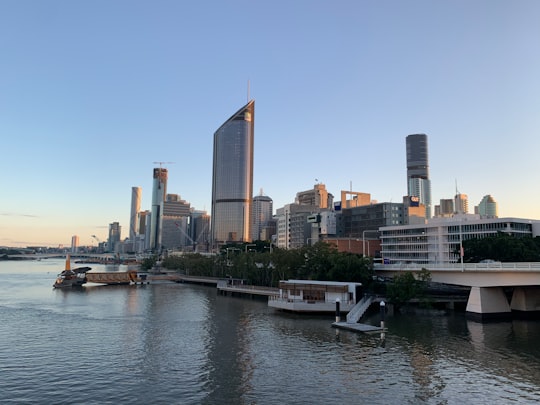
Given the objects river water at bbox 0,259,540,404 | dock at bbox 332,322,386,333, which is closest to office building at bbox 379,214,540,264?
dock at bbox 332,322,386,333

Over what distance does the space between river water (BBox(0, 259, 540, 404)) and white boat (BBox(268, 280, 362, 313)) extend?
3848 mm

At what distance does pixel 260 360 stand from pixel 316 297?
40337 millimetres

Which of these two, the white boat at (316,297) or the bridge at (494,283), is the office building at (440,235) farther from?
the white boat at (316,297)

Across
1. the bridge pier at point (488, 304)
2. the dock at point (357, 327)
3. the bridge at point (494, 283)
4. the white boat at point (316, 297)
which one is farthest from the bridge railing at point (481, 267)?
the dock at point (357, 327)

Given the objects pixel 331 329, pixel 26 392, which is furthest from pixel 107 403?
pixel 331 329

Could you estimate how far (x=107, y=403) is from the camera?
35219 millimetres

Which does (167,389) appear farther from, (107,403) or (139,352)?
(139,352)

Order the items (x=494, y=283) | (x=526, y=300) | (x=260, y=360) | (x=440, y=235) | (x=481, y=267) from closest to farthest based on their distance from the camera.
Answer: (x=260, y=360) < (x=494, y=283) < (x=481, y=267) < (x=526, y=300) < (x=440, y=235)

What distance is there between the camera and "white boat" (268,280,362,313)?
8494 centimetres

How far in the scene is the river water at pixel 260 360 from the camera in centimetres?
3756

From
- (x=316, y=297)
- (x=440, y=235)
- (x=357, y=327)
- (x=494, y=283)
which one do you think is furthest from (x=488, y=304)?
(x=440, y=235)

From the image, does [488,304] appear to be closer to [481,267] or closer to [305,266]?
[481,267]

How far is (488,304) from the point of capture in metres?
77.1

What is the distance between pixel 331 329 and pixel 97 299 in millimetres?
72795
